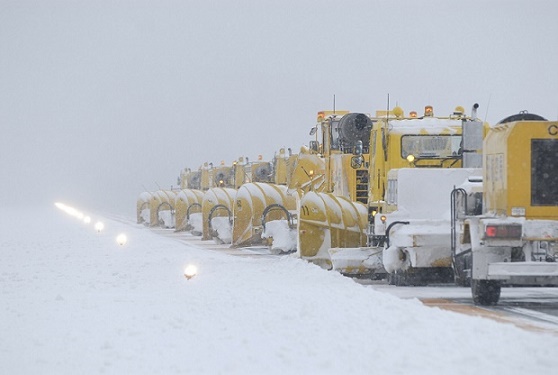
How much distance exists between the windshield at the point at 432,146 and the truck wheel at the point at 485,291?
5.69 meters

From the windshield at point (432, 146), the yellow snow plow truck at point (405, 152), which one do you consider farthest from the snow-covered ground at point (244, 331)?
the windshield at point (432, 146)

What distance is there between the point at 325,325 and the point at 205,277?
7.38 metres

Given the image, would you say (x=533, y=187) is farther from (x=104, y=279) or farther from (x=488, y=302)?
(x=104, y=279)

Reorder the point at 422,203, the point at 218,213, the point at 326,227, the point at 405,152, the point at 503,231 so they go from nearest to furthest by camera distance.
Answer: the point at 503,231 → the point at 422,203 → the point at 405,152 → the point at 326,227 → the point at 218,213

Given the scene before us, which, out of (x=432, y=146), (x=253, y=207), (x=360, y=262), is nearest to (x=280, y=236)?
(x=253, y=207)

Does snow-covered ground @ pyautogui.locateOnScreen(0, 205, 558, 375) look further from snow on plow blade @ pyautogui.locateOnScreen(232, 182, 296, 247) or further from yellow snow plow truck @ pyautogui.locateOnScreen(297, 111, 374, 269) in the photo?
snow on plow blade @ pyautogui.locateOnScreen(232, 182, 296, 247)

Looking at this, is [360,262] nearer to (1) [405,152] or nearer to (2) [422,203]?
(2) [422,203]

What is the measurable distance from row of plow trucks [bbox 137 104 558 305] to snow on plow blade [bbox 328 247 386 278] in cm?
2

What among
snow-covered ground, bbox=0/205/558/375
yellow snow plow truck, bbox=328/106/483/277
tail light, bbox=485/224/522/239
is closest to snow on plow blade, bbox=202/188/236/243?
yellow snow plow truck, bbox=328/106/483/277

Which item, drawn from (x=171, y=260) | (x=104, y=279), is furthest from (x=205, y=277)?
(x=171, y=260)

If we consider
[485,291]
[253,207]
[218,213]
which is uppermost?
[253,207]

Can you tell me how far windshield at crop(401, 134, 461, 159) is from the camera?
2053 cm

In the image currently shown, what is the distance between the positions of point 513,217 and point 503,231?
0.49 m

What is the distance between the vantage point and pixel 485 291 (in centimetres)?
1500
